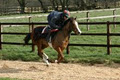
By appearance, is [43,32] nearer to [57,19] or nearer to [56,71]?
[57,19]

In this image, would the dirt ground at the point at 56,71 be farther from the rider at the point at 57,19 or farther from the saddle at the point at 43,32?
the rider at the point at 57,19

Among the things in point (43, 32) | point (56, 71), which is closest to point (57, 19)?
point (43, 32)

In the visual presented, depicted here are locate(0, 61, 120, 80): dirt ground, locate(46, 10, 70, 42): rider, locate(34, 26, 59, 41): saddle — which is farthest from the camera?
locate(34, 26, 59, 41): saddle

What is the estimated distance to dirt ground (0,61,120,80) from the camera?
30.3 ft

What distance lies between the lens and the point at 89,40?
15797 mm

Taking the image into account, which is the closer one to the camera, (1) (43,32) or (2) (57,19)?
(2) (57,19)

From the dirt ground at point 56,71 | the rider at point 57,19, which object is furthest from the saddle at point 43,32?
the dirt ground at point 56,71

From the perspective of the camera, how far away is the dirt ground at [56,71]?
30.3 feet

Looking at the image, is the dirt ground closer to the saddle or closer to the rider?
→ the saddle

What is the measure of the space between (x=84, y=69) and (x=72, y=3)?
57.0 meters

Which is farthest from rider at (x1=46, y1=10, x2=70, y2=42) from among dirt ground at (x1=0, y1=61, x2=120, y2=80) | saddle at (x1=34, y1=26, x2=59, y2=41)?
dirt ground at (x1=0, y1=61, x2=120, y2=80)

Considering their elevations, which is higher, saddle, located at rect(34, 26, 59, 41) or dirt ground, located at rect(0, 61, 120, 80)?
saddle, located at rect(34, 26, 59, 41)

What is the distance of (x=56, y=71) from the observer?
10273 millimetres

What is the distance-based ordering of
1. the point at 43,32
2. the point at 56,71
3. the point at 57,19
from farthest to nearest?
the point at 43,32 < the point at 57,19 < the point at 56,71
